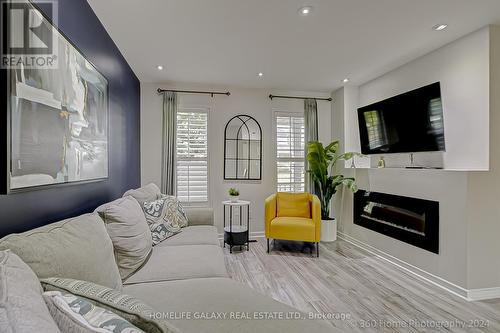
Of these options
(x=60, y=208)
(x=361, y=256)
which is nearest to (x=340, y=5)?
(x=60, y=208)

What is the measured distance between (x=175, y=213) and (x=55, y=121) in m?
1.52

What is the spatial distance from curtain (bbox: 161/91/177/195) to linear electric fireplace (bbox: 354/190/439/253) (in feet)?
9.79

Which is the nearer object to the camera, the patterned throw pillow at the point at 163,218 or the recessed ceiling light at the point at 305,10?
the recessed ceiling light at the point at 305,10

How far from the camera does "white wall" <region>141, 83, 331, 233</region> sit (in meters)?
4.00

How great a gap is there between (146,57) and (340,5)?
230cm

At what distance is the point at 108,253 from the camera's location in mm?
1295

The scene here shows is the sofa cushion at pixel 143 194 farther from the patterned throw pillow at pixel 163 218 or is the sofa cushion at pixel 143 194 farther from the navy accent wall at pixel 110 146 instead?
the navy accent wall at pixel 110 146

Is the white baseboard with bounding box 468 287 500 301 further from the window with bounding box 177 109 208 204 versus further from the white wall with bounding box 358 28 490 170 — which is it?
the window with bounding box 177 109 208 204

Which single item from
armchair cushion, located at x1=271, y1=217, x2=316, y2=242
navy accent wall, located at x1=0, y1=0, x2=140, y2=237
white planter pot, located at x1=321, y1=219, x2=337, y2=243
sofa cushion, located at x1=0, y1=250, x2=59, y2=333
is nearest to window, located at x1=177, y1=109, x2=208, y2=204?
navy accent wall, located at x1=0, y1=0, x2=140, y2=237

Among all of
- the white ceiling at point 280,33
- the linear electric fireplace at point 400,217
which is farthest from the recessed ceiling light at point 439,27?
the linear electric fireplace at point 400,217

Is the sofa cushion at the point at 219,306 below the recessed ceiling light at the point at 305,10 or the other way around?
below

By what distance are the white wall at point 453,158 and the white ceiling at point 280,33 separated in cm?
19

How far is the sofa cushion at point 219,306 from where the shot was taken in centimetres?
108

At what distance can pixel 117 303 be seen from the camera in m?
0.79
